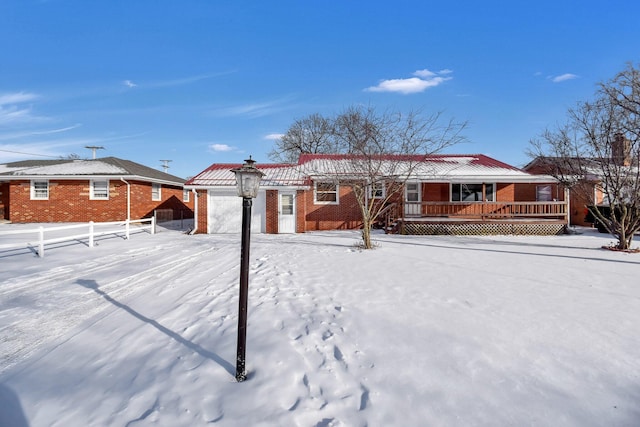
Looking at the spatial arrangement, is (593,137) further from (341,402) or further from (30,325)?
(30,325)

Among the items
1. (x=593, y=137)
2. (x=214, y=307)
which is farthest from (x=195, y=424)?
(x=593, y=137)

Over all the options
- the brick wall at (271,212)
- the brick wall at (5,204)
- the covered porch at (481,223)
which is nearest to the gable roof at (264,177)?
the brick wall at (271,212)

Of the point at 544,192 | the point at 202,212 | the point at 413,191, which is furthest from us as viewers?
the point at 544,192

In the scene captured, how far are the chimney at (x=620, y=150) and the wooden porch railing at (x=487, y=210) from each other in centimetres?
465

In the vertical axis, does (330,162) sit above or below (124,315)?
above


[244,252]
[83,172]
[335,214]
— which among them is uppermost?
[83,172]

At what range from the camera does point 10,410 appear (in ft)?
8.75

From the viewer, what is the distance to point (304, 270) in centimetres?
732

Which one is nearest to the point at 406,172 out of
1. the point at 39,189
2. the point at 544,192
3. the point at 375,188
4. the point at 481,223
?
the point at 375,188

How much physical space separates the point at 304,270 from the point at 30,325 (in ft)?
15.5

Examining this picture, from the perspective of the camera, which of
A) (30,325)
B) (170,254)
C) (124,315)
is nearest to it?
(30,325)

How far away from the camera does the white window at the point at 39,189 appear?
19.0 m

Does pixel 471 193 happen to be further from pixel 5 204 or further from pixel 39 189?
pixel 5 204

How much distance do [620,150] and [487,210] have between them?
6913 millimetres
